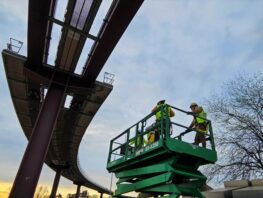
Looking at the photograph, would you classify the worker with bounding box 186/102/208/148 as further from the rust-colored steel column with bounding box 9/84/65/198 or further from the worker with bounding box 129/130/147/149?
the rust-colored steel column with bounding box 9/84/65/198

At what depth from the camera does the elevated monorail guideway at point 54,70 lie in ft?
37.4

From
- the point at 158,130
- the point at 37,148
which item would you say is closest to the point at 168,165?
the point at 158,130

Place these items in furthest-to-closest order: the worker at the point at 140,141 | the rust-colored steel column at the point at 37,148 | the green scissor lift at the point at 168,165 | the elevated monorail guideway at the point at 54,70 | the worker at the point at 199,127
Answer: the rust-colored steel column at the point at 37,148 < the elevated monorail guideway at the point at 54,70 < the worker at the point at 140,141 < the worker at the point at 199,127 < the green scissor lift at the point at 168,165

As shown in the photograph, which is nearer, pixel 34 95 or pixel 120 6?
pixel 120 6

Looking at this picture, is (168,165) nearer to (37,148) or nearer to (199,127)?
(199,127)

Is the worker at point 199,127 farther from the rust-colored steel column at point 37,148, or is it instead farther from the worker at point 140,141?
the rust-colored steel column at point 37,148

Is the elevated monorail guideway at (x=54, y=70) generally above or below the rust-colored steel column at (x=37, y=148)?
above

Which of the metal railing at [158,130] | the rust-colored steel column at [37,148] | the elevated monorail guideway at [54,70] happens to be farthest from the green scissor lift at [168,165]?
the rust-colored steel column at [37,148]

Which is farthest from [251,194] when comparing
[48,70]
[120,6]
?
[48,70]

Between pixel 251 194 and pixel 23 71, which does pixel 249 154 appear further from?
pixel 23 71

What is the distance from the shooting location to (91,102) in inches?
769

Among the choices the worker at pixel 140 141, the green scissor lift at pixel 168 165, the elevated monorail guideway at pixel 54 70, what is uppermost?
the elevated monorail guideway at pixel 54 70

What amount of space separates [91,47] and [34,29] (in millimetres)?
3075

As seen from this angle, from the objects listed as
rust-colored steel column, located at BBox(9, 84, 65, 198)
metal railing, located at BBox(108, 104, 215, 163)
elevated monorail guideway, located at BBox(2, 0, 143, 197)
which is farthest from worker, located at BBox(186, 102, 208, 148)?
rust-colored steel column, located at BBox(9, 84, 65, 198)
